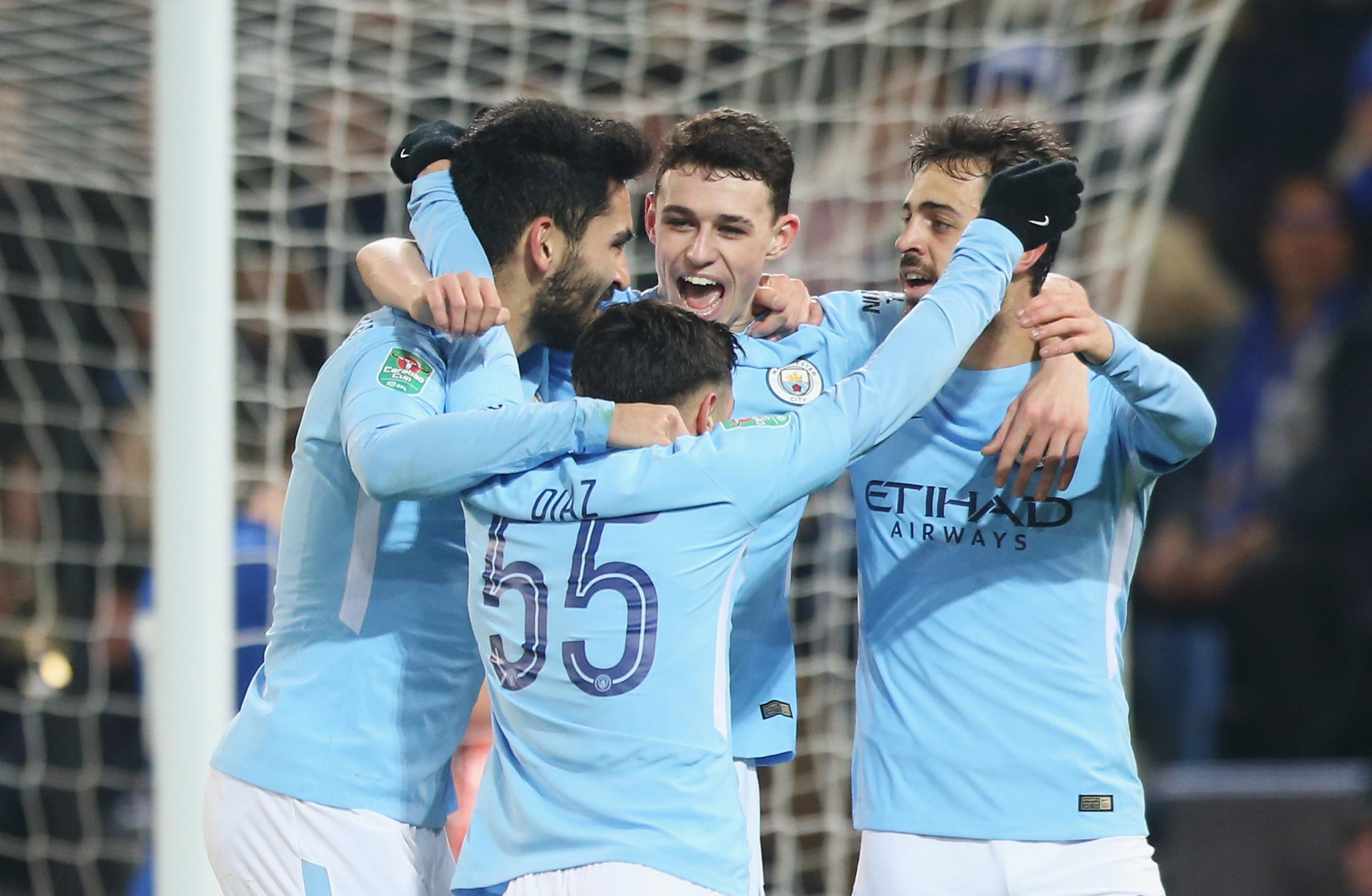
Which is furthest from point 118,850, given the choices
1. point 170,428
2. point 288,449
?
point 170,428

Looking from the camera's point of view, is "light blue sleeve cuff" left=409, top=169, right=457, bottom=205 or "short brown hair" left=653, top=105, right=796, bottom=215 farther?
"short brown hair" left=653, top=105, right=796, bottom=215

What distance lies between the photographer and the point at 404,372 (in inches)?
86.1

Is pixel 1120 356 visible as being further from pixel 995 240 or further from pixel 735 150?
pixel 735 150

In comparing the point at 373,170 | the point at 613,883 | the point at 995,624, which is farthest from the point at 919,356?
the point at 373,170

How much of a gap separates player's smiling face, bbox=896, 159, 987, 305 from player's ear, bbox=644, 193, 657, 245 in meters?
0.43

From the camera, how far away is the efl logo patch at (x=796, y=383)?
2.57 m

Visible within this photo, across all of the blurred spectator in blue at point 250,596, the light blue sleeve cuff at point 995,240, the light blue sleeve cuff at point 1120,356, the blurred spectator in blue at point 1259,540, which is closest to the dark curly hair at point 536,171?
the light blue sleeve cuff at point 995,240

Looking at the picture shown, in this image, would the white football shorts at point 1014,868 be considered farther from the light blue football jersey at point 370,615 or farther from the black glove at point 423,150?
the black glove at point 423,150

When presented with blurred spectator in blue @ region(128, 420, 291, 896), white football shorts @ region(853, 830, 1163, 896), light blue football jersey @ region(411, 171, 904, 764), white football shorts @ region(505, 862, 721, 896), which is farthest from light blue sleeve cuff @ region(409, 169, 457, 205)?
blurred spectator in blue @ region(128, 420, 291, 896)

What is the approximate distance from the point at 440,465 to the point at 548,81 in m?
3.22

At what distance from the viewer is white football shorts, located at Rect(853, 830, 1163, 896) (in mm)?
2357

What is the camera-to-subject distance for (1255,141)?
6457mm

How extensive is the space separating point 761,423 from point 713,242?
673 millimetres

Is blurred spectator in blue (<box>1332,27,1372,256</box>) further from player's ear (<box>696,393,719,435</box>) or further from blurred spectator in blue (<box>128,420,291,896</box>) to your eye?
player's ear (<box>696,393,719,435</box>)
